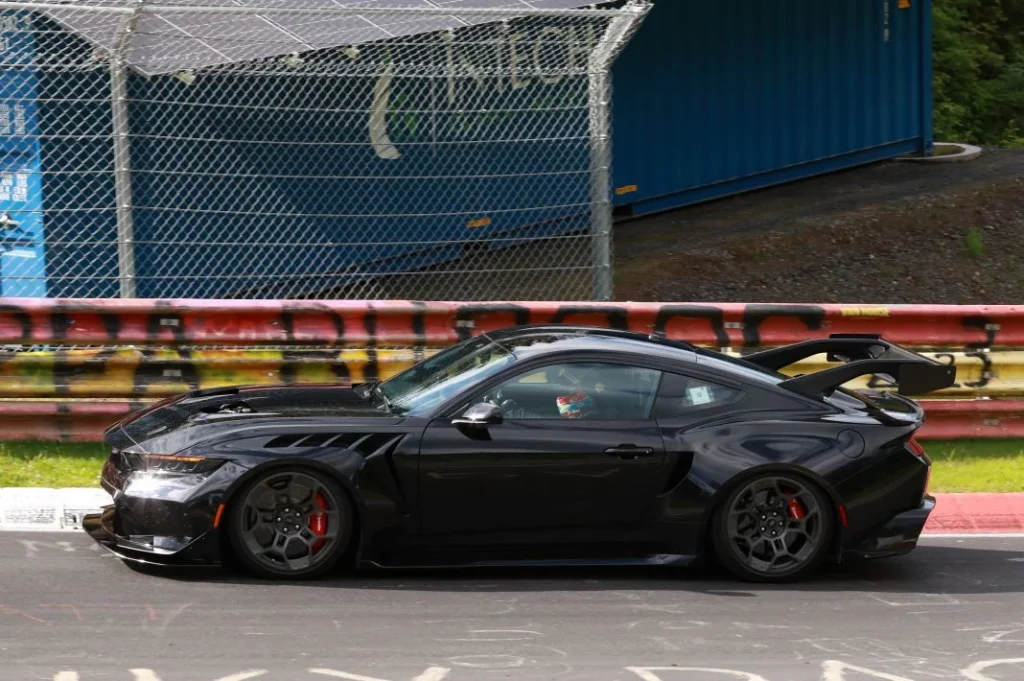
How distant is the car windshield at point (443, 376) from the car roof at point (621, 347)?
107 mm

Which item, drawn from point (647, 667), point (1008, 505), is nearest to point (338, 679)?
point (647, 667)

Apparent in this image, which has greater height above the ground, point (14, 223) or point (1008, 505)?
point (14, 223)

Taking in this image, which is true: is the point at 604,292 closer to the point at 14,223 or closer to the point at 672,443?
the point at 672,443

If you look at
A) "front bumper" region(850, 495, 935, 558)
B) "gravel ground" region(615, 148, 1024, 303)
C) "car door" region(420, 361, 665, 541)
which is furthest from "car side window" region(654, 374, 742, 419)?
"gravel ground" region(615, 148, 1024, 303)

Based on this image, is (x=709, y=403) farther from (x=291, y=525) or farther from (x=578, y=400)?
(x=291, y=525)

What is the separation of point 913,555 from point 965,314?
2.41 meters

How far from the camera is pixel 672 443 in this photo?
22.6 feet

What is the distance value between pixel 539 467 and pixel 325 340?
111 inches

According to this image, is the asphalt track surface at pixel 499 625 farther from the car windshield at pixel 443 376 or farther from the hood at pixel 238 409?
the car windshield at pixel 443 376

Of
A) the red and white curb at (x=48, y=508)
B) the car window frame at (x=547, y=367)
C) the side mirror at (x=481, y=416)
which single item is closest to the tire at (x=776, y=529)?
the car window frame at (x=547, y=367)

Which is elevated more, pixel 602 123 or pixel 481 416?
pixel 602 123

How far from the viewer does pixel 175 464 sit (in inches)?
258

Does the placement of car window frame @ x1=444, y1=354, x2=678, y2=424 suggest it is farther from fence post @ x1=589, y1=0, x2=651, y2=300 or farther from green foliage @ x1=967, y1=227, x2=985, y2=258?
green foliage @ x1=967, y1=227, x2=985, y2=258

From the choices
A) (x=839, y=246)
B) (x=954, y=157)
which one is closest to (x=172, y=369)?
(x=839, y=246)
